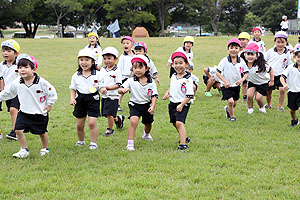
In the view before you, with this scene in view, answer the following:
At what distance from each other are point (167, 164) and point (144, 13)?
59.4 meters

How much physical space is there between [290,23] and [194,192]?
209ft

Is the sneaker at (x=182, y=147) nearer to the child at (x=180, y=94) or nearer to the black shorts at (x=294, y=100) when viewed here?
the child at (x=180, y=94)

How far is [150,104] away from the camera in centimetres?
680

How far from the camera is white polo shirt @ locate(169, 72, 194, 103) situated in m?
6.53

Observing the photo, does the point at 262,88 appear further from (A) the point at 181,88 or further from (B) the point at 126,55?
(A) the point at 181,88

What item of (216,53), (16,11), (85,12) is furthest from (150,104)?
(85,12)

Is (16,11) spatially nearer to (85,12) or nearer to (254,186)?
(85,12)

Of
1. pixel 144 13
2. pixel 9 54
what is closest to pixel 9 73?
pixel 9 54

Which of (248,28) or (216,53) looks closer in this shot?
(216,53)

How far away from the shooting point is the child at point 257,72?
9.10 m

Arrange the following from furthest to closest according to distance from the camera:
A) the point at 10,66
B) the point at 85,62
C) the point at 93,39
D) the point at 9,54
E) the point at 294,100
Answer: the point at 93,39, the point at 294,100, the point at 10,66, the point at 9,54, the point at 85,62

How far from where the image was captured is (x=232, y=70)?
341 inches

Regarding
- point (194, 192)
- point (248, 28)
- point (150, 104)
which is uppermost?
point (248, 28)

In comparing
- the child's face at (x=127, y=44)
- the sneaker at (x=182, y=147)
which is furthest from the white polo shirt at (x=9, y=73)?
the sneaker at (x=182, y=147)
